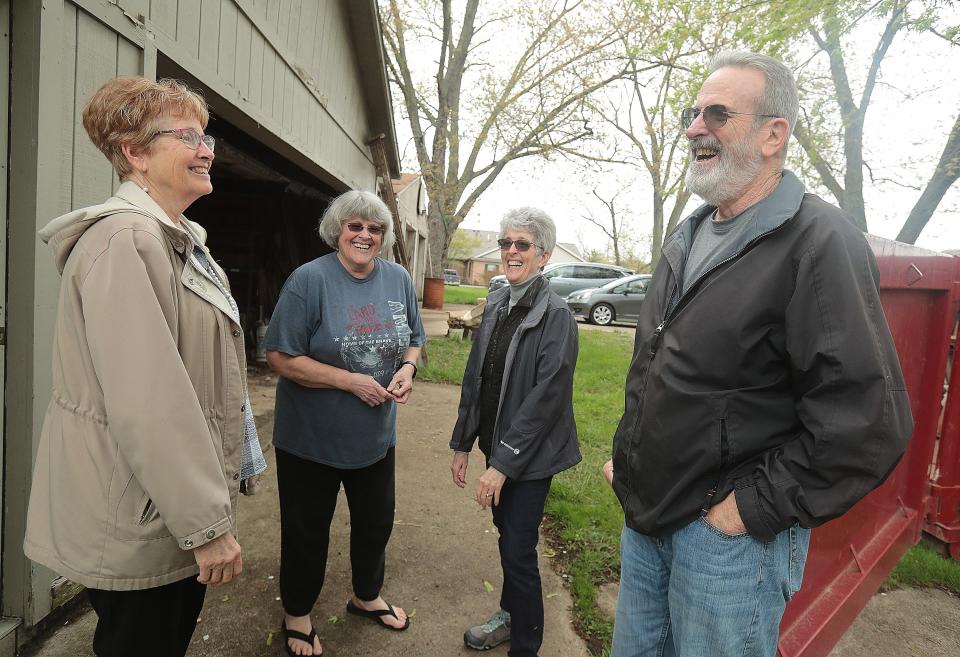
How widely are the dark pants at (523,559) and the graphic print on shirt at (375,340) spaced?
29.5 inches

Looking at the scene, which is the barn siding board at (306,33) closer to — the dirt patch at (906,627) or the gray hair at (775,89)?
the gray hair at (775,89)

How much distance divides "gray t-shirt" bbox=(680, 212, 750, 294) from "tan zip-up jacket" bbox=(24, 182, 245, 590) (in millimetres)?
1346

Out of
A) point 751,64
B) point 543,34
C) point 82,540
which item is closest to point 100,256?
point 82,540

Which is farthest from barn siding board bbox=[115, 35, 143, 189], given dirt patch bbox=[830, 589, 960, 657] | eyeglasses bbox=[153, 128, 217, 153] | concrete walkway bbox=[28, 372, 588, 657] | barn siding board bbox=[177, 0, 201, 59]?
dirt patch bbox=[830, 589, 960, 657]

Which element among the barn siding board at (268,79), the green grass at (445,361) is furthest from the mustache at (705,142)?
the green grass at (445,361)

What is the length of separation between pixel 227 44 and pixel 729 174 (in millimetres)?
3221

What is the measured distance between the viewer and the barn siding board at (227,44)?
334 centimetres

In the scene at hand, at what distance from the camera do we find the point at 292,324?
2.27 m

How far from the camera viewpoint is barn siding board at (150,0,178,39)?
2.62m

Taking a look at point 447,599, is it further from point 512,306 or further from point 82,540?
point 82,540

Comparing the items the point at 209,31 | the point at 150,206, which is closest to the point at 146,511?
the point at 150,206

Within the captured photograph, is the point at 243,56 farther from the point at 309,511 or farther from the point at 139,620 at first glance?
the point at 139,620

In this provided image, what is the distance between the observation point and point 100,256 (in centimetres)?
124

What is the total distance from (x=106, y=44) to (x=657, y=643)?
122 inches
